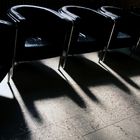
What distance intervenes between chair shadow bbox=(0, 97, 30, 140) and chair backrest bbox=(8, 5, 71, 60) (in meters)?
0.59

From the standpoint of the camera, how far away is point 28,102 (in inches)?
99.8

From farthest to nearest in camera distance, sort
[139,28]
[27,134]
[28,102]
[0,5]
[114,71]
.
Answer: [139,28]
[114,71]
[0,5]
[28,102]
[27,134]

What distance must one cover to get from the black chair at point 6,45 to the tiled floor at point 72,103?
0.32 meters

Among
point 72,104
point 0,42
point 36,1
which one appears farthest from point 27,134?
point 36,1

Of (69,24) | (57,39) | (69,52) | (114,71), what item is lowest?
(114,71)

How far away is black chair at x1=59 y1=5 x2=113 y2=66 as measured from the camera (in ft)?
10.8

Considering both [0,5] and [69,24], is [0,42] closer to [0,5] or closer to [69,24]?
[69,24]

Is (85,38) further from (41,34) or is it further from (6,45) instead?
(6,45)

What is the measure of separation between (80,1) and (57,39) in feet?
4.38

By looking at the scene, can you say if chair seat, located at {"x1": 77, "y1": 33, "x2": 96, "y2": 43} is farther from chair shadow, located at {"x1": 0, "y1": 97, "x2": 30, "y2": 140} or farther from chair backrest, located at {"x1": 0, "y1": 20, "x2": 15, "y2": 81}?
chair shadow, located at {"x1": 0, "y1": 97, "x2": 30, "y2": 140}

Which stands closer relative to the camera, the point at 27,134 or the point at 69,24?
the point at 27,134

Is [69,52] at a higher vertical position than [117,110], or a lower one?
higher

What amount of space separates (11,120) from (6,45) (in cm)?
71

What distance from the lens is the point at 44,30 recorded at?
3.06 m
